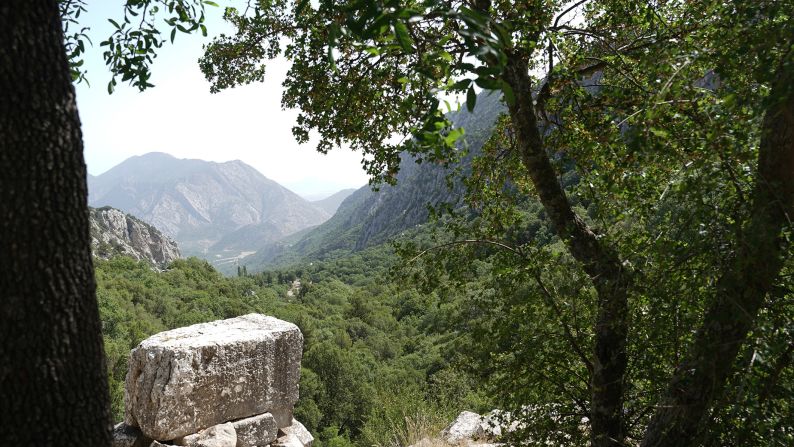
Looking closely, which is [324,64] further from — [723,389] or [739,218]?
[723,389]

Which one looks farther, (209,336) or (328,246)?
(328,246)

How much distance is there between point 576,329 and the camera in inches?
139

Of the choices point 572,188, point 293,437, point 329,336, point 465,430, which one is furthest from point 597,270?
point 329,336

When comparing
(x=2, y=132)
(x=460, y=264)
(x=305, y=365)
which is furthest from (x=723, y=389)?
(x=305, y=365)

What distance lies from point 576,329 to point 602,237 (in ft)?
2.79

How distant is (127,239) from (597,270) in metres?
90.4

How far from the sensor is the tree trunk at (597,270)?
3.01 metres

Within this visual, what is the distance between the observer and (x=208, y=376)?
16.0ft

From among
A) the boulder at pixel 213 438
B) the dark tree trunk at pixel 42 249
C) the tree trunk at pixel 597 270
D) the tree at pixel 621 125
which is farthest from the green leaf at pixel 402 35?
the boulder at pixel 213 438

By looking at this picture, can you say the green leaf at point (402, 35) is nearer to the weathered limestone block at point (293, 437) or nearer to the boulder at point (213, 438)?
the boulder at point (213, 438)

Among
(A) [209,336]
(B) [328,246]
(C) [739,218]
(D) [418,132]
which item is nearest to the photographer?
(D) [418,132]

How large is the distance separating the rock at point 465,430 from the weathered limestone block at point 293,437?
201 centimetres

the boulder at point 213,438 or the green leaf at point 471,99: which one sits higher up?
the green leaf at point 471,99

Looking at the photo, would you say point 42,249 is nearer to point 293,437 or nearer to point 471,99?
point 471,99
